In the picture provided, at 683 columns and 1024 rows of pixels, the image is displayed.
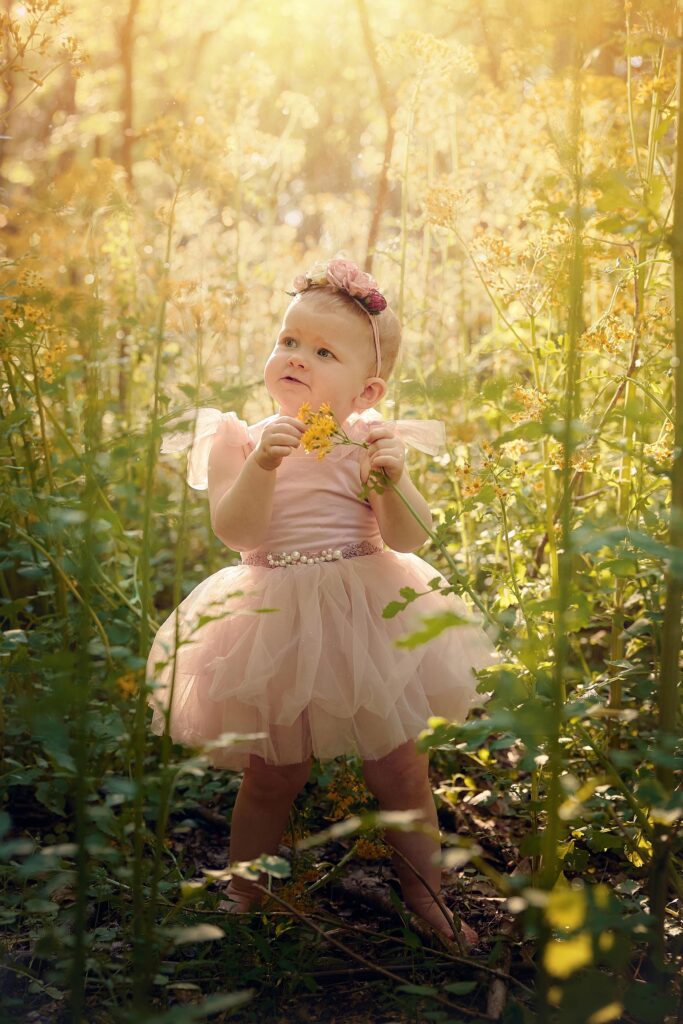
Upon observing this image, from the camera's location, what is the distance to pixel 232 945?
4.99 ft

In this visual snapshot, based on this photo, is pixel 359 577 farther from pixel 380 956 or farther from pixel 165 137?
pixel 165 137

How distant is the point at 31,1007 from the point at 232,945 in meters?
0.32

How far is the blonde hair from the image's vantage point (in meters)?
1.90

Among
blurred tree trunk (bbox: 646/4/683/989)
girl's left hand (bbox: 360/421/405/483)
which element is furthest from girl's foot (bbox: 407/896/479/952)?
girl's left hand (bbox: 360/421/405/483)

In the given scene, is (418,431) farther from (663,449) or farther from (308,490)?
(663,449)

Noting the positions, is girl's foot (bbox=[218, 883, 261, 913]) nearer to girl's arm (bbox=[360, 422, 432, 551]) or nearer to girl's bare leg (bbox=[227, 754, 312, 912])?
girl's bare leg (bbox=[227, 754, 312, 912])

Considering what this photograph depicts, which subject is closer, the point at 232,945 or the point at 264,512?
the point at 232,945

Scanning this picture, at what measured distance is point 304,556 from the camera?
1.88 m

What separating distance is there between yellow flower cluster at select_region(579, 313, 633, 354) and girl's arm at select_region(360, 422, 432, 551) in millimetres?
386

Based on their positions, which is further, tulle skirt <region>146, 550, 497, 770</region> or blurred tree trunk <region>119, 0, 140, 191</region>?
blurred tree trunk <region>119, 0, 140, 191</region>

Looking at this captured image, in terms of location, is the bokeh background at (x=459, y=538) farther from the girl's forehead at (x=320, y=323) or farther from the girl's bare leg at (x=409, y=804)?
the girl's forehead at (x=320, y=323)

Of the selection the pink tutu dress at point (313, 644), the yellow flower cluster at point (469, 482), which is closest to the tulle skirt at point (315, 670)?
the pink tutu dress at point (313, 644)

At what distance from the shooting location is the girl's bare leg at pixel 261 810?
1.79m

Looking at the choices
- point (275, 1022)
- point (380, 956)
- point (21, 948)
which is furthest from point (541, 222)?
point (21, 948)
